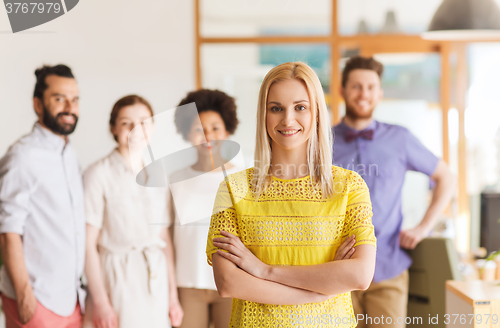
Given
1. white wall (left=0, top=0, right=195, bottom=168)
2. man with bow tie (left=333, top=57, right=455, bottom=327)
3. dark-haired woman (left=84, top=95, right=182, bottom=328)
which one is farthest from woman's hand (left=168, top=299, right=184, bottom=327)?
white wall (left=0, top=0, right=195, bottom=168)

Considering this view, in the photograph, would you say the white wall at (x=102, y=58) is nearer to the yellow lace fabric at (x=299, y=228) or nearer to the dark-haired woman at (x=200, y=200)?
the dark-haired woman at (x=200, y=200)

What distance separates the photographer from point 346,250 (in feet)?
4.00

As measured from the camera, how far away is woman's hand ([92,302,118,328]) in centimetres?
212

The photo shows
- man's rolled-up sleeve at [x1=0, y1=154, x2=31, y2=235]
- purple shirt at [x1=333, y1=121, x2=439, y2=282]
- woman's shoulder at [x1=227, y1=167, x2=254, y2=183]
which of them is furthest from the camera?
purple shirt at [x1=333, y1=121, x2=439, y2=282]

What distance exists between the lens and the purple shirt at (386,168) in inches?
84.2

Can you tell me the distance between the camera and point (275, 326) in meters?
1.25

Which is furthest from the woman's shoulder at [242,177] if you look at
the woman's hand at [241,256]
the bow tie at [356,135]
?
the bow tie at [356,135]

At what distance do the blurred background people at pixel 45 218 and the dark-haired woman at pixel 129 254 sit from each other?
0.10 meters

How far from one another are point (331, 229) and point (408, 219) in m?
3.03

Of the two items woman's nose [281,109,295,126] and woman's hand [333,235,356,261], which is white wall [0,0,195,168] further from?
woman's hand [333,235,356,261]

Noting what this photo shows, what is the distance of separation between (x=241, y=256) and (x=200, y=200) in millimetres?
632

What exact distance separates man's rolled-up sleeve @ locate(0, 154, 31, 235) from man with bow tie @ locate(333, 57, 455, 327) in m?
1.43

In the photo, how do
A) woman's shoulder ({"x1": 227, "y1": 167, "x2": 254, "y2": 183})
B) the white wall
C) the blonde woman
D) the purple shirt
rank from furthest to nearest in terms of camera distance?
the white wall
the purple shirt
woman's shoulder ({"x1": 227, "y1": 167, "x2": 254, "y2": 183})
the blonde woman

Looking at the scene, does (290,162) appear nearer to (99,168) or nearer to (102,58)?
(99,168)
